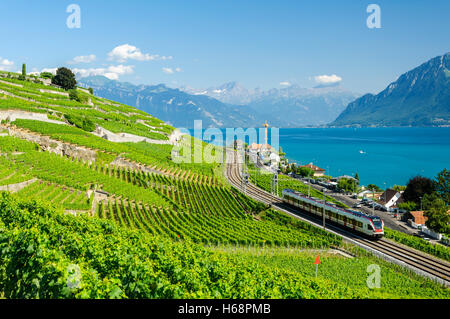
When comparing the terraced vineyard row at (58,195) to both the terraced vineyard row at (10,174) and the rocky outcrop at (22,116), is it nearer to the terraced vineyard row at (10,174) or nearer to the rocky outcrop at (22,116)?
the terraced vineyard row at (10,174)

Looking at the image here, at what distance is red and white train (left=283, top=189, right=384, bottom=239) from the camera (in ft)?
121

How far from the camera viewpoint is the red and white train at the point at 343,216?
121 feet

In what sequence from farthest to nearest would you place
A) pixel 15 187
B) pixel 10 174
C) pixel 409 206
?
pixel 409 206
pixel 10 174
pixel 15 187

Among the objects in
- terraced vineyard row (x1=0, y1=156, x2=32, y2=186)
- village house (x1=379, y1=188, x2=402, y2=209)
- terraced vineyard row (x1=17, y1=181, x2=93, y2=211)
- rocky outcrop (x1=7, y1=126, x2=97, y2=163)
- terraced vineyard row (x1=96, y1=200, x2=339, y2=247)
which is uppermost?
rocky outcrop (x1=7, y1=126, x2=97, y2=163)

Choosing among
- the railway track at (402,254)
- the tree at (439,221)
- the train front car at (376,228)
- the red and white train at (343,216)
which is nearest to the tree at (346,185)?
the tree at (439,221)

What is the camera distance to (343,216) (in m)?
41.4

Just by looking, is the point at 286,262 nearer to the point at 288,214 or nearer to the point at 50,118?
the point at 288,214

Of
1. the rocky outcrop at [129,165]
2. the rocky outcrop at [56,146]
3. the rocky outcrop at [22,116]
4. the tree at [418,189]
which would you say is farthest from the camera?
the tree at [418,189]

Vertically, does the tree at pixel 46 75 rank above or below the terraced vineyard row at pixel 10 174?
above

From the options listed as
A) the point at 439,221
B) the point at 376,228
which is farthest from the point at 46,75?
the point at 439,221

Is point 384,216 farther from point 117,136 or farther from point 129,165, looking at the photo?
point 117,136

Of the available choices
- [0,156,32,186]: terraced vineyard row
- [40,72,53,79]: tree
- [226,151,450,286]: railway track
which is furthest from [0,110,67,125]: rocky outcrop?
[226,151,450,286]: railway track

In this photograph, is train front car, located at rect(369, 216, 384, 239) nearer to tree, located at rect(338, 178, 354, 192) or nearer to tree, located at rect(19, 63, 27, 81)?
tree, located at rect(338, 178, 354, 192)
